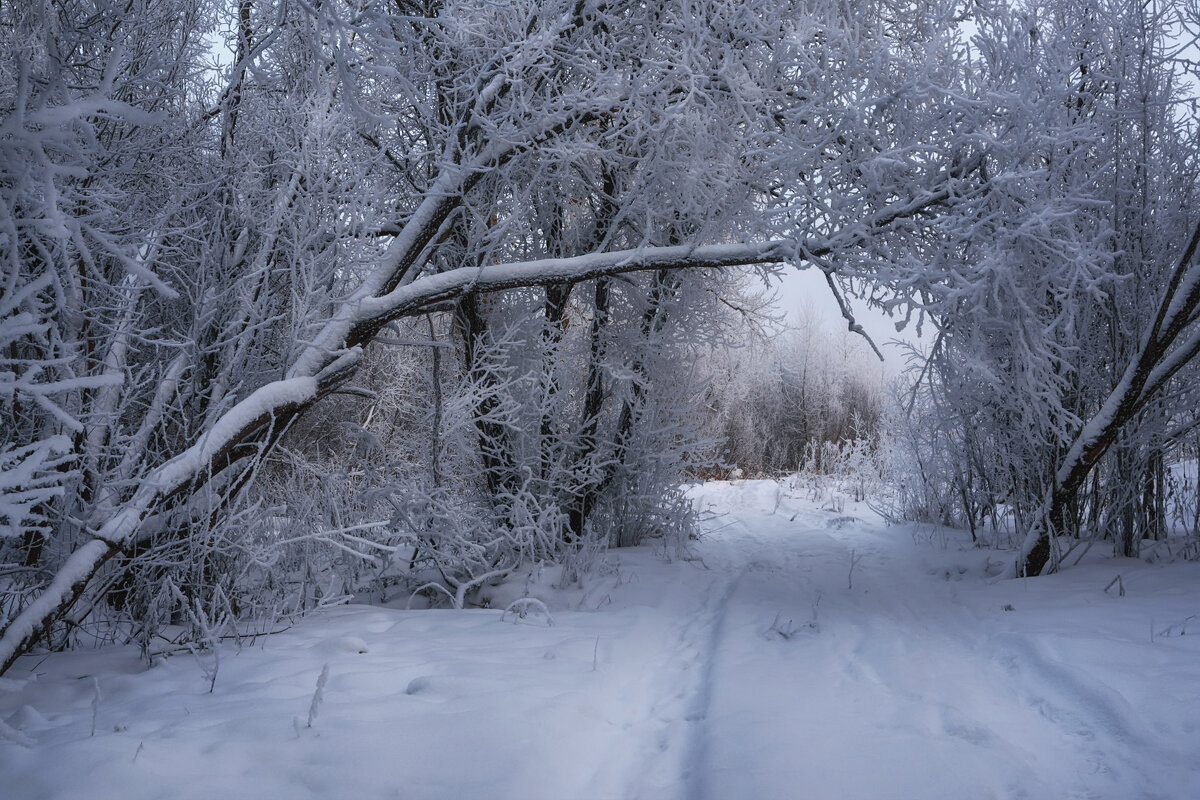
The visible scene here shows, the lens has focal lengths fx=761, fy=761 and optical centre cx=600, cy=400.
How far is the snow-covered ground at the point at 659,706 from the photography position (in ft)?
7.77

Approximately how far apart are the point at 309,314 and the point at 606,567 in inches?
114

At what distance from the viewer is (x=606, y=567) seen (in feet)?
19.2

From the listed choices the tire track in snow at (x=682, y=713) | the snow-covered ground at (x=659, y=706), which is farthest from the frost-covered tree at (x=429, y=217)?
the tire track in snow at (x=682, y=713)

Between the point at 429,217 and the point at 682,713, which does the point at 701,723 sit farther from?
the point at 429,217

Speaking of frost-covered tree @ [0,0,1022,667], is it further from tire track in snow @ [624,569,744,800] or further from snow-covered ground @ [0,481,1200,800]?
tire track in snow @ [624,569,744,800]

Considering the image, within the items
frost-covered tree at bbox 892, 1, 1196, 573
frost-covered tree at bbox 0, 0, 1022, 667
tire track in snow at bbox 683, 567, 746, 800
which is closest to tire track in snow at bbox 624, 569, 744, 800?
tire track in snow at bbox 683, 567, 746, 800

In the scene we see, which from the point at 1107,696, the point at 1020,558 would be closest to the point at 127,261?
the point at 1107,696

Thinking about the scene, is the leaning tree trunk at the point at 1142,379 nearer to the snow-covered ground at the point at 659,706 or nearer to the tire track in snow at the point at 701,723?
the snow-covered ground at the point at 659,706

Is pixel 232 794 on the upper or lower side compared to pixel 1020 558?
lower

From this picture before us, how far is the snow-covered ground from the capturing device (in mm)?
2369

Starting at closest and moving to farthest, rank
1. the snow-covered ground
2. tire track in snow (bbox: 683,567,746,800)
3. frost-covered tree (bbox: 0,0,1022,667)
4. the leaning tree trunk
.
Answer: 1. the snow-covered ground
2. tire track in snow (bbox: 683,567,746,800)
3. frost-covered tree (bbox: 0,0,1022,667)
4. the leaning tree trunk

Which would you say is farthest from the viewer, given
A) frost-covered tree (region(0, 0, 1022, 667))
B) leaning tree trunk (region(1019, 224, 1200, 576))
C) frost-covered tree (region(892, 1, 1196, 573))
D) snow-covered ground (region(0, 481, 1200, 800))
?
leaning tree trunk (region(1019, 224, 1200, 576))

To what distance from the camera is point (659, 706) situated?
3162 millimetres

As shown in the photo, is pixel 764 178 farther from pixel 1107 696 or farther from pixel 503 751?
pixel 503 751
